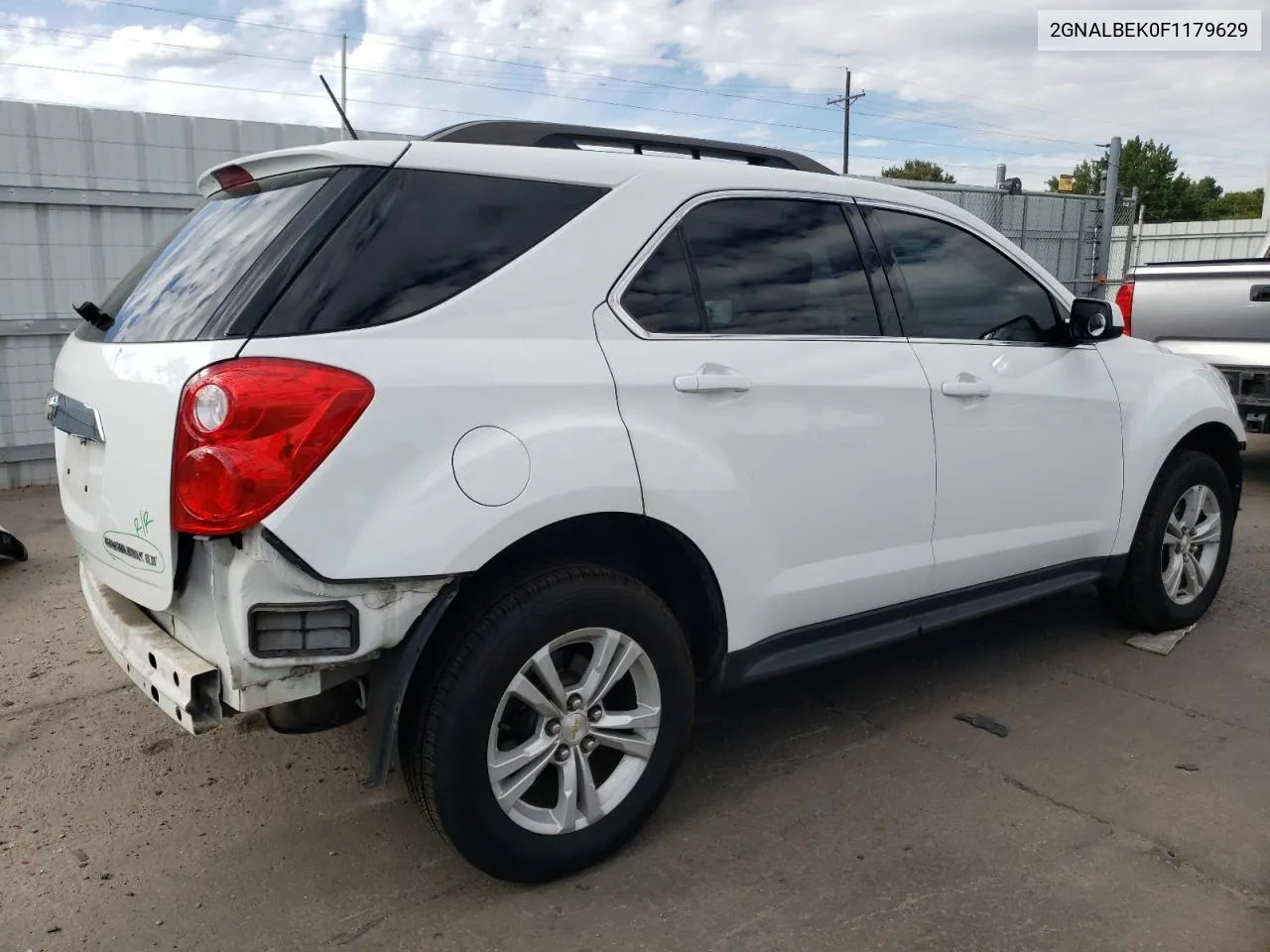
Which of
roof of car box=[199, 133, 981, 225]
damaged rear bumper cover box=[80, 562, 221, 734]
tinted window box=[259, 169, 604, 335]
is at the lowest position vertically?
damaged rear bumper cover box=[80, 562, 221, 734]

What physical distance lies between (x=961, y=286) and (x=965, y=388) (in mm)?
467

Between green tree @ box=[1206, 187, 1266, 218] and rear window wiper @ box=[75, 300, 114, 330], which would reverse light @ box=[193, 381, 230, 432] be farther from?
green tree @ box=[1206, 187, 1266, 218]

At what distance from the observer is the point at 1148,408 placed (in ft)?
13.8

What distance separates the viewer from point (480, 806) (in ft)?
8.18

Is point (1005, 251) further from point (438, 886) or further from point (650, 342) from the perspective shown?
point (438, 886)

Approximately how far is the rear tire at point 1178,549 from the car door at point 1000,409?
1.20ft

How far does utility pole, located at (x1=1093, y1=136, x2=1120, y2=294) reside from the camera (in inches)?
504

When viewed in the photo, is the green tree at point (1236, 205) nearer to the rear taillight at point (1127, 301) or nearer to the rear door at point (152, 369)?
the rear taillight at point (1127, 301)

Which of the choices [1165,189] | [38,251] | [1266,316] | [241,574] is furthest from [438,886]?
[1165,189]

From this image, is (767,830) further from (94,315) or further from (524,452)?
(94,315)

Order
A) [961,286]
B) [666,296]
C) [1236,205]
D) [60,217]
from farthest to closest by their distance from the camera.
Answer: [1236,205] → [60,217] → [961,286] → [666,296]

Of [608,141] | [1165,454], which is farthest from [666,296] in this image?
[1165,454]

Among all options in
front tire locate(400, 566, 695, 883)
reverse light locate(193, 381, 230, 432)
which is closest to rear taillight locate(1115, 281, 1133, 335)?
front tire locate(400, 566, 695, 883)

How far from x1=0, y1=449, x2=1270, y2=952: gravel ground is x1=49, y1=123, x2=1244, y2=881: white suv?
0.98 ft
